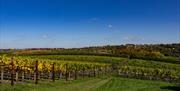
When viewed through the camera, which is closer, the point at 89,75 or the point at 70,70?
the point at 70,70

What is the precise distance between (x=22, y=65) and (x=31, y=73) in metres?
2.28

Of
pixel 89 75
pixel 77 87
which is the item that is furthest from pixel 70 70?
pixel 77 87

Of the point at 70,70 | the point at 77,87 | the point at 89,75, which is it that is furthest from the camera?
the point at 89,75

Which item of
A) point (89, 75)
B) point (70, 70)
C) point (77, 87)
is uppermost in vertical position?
point (70, 70)

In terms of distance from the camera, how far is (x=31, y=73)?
53.5 metres

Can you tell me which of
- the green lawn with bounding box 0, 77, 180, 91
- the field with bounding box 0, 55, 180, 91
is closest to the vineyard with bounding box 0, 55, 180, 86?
the field with bounding box 0, 55, 180, 91

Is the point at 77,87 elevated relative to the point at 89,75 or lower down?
elevated

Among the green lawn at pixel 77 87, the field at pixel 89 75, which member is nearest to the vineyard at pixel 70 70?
the field at pixel 89 75

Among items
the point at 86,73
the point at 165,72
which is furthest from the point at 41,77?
the point at 165,72

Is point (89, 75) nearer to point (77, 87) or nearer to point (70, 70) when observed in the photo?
point (70, 70)

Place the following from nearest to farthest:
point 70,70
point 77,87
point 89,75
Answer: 1. point 77,87
2. point 70,70
3. point 89,75

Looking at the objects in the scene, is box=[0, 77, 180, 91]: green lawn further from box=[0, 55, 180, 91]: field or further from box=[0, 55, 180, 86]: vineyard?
box=[0, 55, 180, 86]: vineyard

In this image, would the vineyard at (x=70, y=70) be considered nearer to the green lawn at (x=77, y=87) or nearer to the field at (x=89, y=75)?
the field at (x=89, y=75)

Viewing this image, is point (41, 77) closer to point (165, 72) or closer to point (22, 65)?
point (22, 65)
